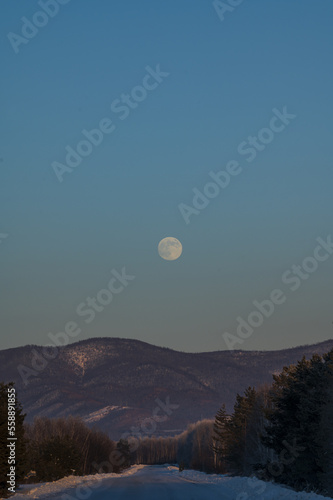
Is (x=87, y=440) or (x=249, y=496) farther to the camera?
(x=87, y=440)

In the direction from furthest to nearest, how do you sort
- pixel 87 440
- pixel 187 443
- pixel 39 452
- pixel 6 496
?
1. pixel 187 443
2. pixel 87 440
3. pixel 39 452
4. pixel 6 496

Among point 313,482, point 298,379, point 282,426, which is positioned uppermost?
point 298,379

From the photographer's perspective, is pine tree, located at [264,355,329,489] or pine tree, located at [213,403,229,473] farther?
pine tree, located at [213,403,229,473]

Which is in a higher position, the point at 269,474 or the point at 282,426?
the point at 282,426

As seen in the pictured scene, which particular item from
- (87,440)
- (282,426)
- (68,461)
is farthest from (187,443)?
(282,426)

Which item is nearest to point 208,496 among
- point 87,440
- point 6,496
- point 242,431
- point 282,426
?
point 6,496

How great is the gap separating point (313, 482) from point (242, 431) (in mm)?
35268

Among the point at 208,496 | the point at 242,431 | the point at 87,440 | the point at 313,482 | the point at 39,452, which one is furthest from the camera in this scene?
the point at 87,440

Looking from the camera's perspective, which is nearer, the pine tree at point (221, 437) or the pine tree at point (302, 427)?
the pine tree at point (302, 427)

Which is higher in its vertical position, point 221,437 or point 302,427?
point 302,427

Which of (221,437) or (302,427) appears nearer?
(302,427)

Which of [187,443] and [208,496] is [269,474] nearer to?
[208,496]

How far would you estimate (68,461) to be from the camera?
55.8 m

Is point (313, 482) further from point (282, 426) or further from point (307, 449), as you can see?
point (282, 426)
